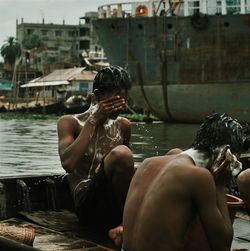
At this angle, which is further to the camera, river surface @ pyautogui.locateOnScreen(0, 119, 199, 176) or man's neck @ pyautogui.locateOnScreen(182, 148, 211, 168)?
river surface @ pyautogui.locateOnScreen(0, 119, 199, 176)

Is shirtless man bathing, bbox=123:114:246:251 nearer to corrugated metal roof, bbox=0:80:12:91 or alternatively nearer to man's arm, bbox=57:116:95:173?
man's arm, bbox=57:116:95:173

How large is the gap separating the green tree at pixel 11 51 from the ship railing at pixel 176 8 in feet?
202

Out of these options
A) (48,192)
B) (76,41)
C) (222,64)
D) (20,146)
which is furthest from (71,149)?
(76,41)

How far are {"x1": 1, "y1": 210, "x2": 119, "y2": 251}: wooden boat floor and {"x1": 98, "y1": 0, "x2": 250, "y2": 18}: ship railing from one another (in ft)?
82.5

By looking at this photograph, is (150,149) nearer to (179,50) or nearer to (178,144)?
(178,144)

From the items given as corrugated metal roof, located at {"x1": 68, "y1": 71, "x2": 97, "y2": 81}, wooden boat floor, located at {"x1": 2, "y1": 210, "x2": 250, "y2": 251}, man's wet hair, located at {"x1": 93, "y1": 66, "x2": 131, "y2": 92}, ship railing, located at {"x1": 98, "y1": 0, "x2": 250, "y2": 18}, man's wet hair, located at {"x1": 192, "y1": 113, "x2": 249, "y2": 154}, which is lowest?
wooden boat floor, located at {"x1": 2, "y1": 210, "x2": 250, "y2": 251}

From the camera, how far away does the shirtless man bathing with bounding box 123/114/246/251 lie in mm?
2939

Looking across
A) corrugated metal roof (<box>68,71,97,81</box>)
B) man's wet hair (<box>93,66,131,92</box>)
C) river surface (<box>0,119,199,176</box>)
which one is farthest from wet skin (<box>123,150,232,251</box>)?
corrugated metal roof (<box>68,71,97,81</box>)

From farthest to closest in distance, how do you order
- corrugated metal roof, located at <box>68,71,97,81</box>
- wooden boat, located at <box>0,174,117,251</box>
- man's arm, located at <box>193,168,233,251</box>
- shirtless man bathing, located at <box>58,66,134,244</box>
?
corrugated metal roof, located at <box>68,71,97,81</box>
shirtless man bathing, located at <box>58,66,134,244</box>
wooden boat, located at <box>0,174,117,251</box>
man's arm, located at <box>193,168,233,251</box>

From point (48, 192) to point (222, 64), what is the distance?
2429cm

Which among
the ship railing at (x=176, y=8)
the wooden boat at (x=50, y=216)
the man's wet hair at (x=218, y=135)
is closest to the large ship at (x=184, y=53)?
the ship railing at (x=176, y=8)

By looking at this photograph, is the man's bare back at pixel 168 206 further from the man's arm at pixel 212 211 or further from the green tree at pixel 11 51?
the green tree at pixel 11 51

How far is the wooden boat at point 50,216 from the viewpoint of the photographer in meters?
4.29

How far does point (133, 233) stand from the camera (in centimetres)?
312
